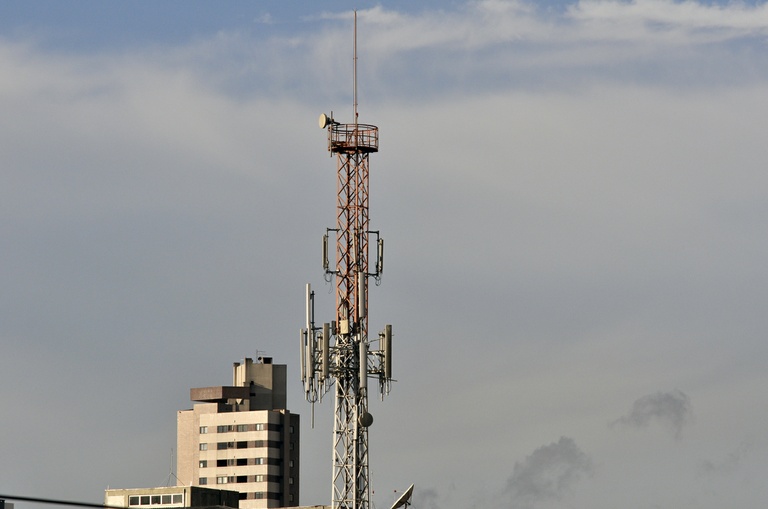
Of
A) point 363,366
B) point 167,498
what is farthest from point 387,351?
point 167,498

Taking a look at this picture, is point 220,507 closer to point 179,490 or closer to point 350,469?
point 179,490

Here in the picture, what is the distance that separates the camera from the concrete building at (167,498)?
540 ft

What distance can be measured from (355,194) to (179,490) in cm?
5799

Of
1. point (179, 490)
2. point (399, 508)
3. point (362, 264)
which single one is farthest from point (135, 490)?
point (362, 264)

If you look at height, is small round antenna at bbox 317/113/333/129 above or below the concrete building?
above

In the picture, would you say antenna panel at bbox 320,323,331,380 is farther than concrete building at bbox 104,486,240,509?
No

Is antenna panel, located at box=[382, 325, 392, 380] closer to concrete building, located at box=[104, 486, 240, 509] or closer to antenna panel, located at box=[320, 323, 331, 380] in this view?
antenna panel, located at box=[320, 323, 331, 380]

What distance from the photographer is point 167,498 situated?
165875 mm

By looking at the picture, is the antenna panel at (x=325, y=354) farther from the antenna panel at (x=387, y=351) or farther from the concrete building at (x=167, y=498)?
the concrete building at (x=167, y=498)

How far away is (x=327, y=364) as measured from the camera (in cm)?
11281

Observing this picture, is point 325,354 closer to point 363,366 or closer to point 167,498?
point 363,366

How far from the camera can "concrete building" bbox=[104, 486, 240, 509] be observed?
16462 centimetres

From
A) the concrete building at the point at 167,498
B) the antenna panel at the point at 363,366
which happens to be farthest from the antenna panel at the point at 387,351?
the concrete building at the point at 167,498

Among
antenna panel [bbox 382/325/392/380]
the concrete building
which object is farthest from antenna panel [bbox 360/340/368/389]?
the concrete building
